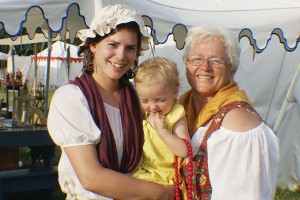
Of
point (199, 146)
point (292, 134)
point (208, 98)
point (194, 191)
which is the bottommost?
point (292, 134)

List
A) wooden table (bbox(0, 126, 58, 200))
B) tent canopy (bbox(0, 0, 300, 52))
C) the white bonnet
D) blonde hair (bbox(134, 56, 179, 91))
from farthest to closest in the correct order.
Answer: wooden table (bbox(0, 126, 58, 200))
tent canopy (bbox(0, 0, 300, 52))
blonde hair (bbox(134, 56, 179, 91))
the white bonnet

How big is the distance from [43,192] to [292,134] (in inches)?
133

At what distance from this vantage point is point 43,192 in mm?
5387

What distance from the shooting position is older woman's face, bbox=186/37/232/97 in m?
1.98

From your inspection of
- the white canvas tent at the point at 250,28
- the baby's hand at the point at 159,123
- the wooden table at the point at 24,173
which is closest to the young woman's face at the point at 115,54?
the baby's hand at the point at 159,123

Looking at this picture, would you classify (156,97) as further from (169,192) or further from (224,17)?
(224,17)

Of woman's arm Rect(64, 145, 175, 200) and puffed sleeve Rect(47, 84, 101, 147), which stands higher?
puffed sleeve Rect(47, 84, 101, 147)

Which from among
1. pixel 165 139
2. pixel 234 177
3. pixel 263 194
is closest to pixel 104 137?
pixel 165 139

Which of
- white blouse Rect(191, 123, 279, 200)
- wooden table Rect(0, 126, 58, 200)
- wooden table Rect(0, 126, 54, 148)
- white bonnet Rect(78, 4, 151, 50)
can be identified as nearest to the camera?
white blouse Rect(191, 123, 279, 200)

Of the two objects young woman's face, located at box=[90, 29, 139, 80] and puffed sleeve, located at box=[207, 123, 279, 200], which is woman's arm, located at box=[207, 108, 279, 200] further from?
young woman's face, located at box=[90, 29, 139, 80]

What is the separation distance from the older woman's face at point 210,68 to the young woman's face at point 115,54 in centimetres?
28

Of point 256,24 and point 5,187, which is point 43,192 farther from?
point 256,24

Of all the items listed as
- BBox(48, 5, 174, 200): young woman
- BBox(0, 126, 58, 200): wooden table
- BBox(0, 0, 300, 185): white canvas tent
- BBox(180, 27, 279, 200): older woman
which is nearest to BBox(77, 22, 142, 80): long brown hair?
BBox(48, 5, 174, 200): young woman

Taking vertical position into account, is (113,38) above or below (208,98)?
above
